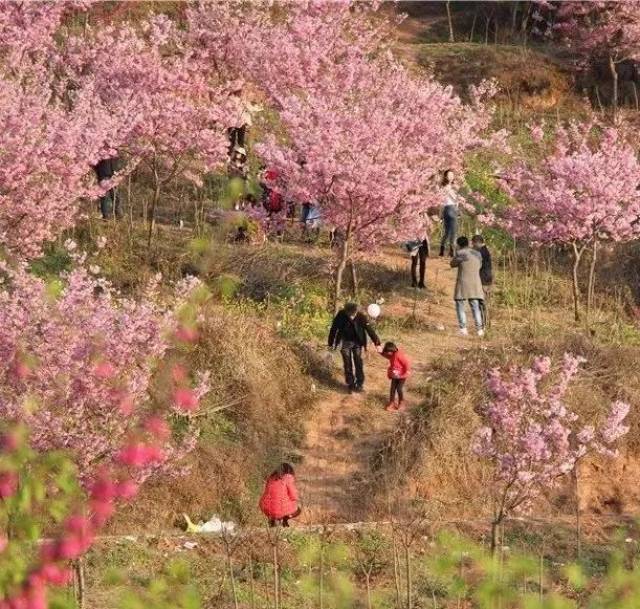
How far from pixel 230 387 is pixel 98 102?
→ 262 inches

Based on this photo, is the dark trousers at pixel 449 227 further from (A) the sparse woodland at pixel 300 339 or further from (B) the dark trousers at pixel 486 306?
(B) the dark trousers at pixel 486 306

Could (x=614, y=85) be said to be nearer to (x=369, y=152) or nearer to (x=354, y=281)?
(x=354, y=281)

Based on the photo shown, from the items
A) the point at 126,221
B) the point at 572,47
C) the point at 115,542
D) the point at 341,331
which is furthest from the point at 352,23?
the point at 115,542

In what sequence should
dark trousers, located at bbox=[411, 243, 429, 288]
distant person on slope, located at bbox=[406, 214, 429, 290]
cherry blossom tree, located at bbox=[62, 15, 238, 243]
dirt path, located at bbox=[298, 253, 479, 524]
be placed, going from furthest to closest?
cherry blossom tree, located at bbox=[62, 15, 238, 243] → dark trousers, located at bbox=[411, 243, 429, 288] → distant person on slope, located at bbox=[406, 214, 429, 290] → dirt path, located at bbox=[298, 253, 479, 524]

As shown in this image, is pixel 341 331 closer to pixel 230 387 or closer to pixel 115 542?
pixel 230 387

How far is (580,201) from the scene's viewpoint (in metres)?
19.8

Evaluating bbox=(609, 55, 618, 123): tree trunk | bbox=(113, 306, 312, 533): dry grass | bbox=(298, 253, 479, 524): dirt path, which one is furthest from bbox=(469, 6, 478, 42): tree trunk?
bbox=(113, 306, 312, 533): dry grass

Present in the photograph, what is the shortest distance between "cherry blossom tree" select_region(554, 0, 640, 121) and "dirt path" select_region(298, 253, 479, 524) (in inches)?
560

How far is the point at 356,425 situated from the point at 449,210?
6.19m

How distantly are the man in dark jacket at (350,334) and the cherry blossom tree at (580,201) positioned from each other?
4746 mm

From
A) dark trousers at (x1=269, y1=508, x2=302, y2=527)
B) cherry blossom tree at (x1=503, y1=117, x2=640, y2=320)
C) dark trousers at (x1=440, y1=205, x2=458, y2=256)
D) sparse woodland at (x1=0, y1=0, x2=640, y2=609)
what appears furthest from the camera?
dark trousers at (x1=440, y1=205, x2=458, y2=256)

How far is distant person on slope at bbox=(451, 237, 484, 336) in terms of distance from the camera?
1786 cm

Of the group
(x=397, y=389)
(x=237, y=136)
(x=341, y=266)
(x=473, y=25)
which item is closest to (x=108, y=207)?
(x=237, y=136)

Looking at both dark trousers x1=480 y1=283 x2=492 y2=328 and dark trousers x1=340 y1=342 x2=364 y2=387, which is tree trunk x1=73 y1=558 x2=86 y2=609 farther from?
dark trousers x1=480 y1=283 x2=492 y2=328
